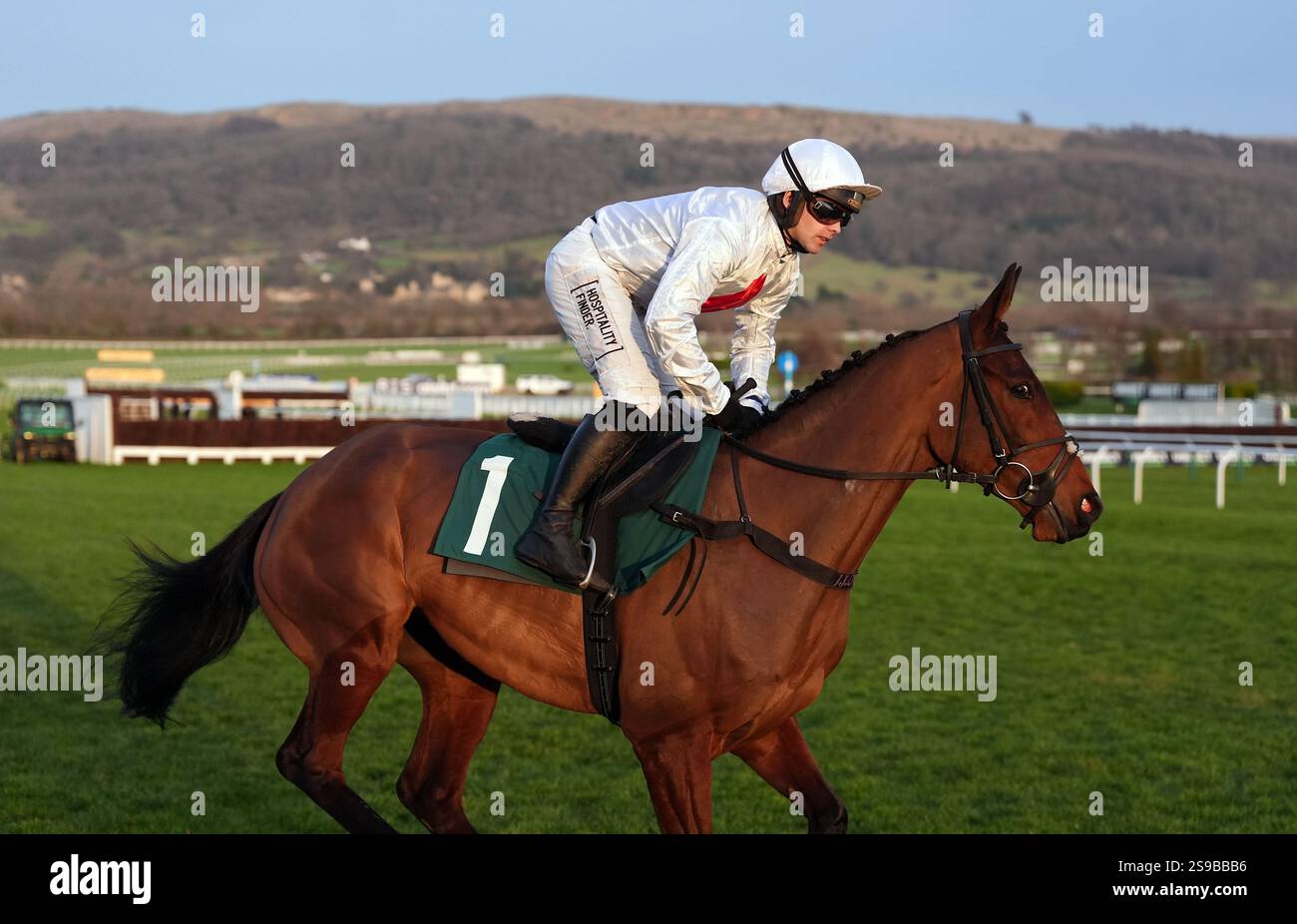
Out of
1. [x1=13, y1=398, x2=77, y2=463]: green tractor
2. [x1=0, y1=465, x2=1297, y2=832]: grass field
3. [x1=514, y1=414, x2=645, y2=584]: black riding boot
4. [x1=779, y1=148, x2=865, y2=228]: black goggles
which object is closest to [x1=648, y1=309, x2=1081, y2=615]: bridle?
[x1=514, y1=414, x2=645, y2=584]: black riding boot

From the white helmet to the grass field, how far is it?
1.26 metres

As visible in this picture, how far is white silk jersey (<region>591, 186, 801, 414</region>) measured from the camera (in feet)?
12.7

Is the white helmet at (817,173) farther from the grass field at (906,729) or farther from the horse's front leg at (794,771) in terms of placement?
the horse's front leg at (794,771)

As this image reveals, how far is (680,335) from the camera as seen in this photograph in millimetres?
3848

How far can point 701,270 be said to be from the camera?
3.89 m

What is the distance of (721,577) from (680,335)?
70 cm

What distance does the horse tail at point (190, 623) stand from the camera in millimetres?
4730

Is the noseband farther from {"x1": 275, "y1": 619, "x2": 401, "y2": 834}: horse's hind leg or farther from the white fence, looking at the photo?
the white fence

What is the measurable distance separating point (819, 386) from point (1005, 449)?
593 mm
